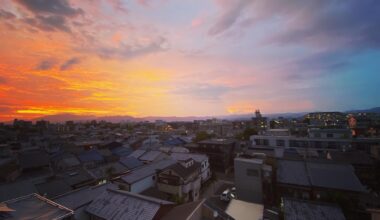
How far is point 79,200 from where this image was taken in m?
17.7

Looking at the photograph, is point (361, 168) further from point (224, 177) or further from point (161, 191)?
point (161, 191)

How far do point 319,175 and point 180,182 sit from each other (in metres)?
18.1

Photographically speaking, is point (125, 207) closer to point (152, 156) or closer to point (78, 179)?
point (78, 179)

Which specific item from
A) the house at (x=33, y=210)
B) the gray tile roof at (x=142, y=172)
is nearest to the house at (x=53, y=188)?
the gray tile roof at (x=142, y=172)

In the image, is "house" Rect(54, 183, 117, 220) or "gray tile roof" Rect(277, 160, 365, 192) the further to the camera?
"gray tile roof" Rect(277, 160, 365, 192)

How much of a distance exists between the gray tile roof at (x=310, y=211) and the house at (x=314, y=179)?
508 cm

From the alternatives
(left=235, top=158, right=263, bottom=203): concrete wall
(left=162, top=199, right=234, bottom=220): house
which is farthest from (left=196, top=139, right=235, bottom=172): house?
(left=162, top=199, right=234, bottom=220): house

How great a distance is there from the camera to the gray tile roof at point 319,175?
20406mm

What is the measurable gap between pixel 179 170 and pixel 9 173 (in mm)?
28922

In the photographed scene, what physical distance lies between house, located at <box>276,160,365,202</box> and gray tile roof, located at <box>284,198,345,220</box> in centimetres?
508

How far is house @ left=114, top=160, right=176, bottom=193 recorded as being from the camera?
76.8 feet

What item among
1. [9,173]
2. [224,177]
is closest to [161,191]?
[224,177]

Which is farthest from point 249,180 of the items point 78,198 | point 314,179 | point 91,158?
point 91,158

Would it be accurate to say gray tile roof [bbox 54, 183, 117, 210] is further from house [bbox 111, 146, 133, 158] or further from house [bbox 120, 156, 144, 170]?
house [bbox 111, 146, 133, 158]
